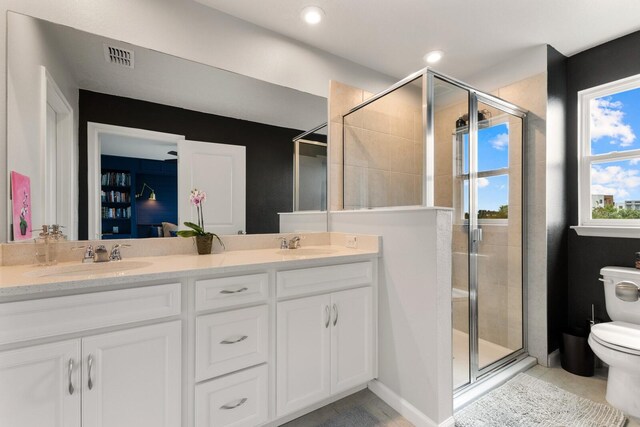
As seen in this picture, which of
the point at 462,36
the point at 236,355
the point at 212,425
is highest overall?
the point at 462,36

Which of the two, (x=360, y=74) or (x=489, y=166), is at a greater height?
(x=360, y=74)

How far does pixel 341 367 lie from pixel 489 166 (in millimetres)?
1861

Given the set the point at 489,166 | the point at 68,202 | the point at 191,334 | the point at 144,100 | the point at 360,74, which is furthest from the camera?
the point at 360,74

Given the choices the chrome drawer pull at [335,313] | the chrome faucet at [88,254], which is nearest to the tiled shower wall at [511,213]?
the chrome drawer pull at [335,313]

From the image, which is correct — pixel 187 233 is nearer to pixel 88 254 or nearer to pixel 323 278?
pixel 88 254

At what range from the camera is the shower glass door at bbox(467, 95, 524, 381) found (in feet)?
7.22

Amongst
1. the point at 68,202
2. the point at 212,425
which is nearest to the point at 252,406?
the point at 212,425

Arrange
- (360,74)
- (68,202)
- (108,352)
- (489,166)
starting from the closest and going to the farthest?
(108,352) → (68,202) → (489,166) → (360,74)

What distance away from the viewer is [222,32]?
186 centimetres

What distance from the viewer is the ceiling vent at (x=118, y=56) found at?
61.4 inches

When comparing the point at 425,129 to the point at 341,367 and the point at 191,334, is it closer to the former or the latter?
the point at 341,367

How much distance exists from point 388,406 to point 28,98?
2.57m

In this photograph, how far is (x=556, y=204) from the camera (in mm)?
2299

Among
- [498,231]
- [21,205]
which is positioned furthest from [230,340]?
[498,231]
